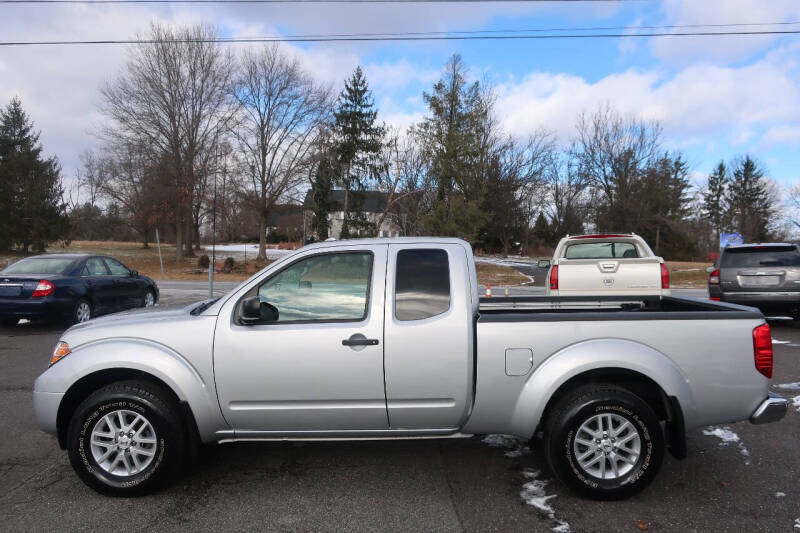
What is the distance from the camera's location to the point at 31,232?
1558 inches

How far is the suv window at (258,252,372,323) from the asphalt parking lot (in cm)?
128

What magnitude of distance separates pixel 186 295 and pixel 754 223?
44.6 metres

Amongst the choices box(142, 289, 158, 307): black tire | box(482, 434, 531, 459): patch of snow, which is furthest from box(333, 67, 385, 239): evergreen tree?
box(482, 434, 531, 459): patch of snow

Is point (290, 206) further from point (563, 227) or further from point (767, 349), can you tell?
point (767, 349)

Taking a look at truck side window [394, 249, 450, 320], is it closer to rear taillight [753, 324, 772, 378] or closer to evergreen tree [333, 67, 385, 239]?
rear taillight [753, 324, 772, 378]

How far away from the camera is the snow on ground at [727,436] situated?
4375 millimetres

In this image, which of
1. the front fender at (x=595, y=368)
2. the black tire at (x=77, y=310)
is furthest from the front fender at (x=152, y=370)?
the black tire at (x=77, y=310)

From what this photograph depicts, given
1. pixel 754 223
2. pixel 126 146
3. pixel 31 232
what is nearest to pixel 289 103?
pixel 126 146

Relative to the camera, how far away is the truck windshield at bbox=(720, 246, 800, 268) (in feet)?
31.5

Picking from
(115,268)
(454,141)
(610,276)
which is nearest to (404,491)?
(610,276)

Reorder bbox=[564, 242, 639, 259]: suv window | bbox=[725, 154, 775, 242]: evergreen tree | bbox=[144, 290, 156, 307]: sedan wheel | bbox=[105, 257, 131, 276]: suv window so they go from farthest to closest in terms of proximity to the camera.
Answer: bbox=[725, 154, 775, 242]: evergreen tree
bbox=[144, 290, 156, 307]: sedan wheel
bbox=[105, 257, 131, 276]: suv window
bbox=[564, 242, 639, 259]: suv window

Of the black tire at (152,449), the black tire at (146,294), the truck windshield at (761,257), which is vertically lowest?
the black tire at (152,449)

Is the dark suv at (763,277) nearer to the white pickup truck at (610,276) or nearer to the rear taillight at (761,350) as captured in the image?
the white pickup truck at (610,276)

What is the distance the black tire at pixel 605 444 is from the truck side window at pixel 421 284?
1.11 m
